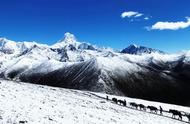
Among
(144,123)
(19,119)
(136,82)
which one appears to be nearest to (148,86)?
(136,82)

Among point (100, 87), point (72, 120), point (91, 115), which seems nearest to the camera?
point (72, 120)

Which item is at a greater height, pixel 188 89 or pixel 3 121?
pixel 188 89

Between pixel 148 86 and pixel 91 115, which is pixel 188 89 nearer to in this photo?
pixel 148 86

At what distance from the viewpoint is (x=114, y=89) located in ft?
562

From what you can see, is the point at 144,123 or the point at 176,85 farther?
the point at 176,85

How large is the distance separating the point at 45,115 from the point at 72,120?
8.49 ft

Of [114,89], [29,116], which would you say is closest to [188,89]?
[114,89]

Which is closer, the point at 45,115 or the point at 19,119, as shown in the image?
the point at 19,119

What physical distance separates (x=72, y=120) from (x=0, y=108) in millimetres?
6747

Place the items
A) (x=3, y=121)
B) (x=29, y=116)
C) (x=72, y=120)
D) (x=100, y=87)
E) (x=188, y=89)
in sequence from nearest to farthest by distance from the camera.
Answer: (x=3, y=121) < (x=29, y=116) < (x=72, y=120) < (x=100, y=87) < (x=188, y=89)

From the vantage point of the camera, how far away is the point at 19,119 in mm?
26625

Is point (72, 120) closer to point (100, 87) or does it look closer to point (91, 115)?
point (91, 115)

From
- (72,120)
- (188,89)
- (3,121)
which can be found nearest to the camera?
(3,121)

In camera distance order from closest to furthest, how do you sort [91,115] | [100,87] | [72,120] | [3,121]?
1. [3,121]
2. [72,120]
3. [91,115]
4. [100,87]
